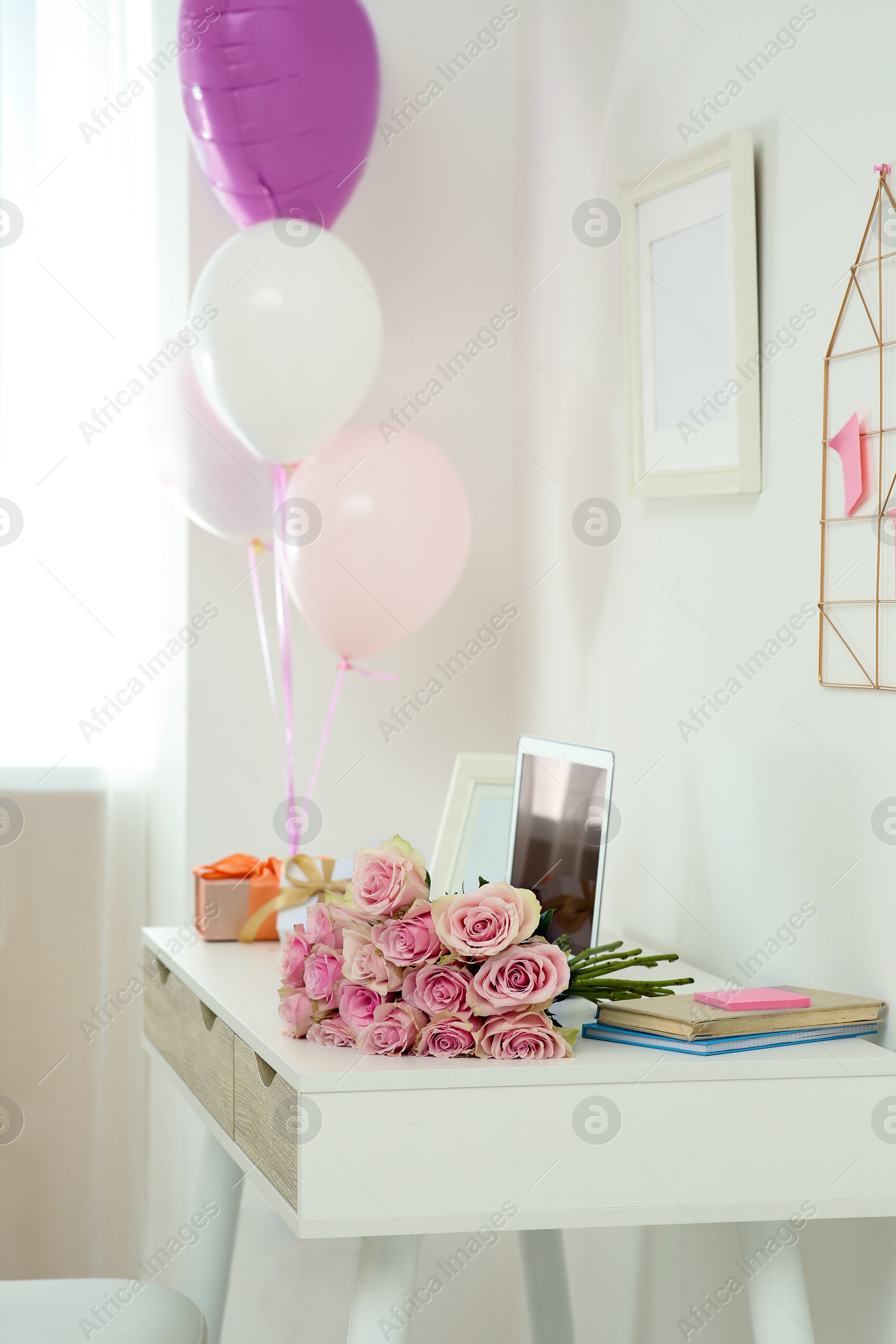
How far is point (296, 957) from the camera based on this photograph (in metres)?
1.18

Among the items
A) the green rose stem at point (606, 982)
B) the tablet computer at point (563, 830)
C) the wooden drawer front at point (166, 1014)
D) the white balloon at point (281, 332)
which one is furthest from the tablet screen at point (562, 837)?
the white balloon at point (281, 332)

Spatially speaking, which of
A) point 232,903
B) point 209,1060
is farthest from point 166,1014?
point 209,1060

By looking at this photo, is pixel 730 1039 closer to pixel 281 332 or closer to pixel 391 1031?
pixel 391 1031

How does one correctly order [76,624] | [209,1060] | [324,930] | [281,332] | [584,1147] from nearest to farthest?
[584,1147], [324,930], [209,1060], [281,332], [76,624]

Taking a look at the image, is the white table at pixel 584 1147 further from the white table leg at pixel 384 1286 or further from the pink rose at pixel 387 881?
the pink rose at pixel 387 881

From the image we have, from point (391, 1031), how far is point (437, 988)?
0.05 metres

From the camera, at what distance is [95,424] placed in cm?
219

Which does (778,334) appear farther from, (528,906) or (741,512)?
(528,906)

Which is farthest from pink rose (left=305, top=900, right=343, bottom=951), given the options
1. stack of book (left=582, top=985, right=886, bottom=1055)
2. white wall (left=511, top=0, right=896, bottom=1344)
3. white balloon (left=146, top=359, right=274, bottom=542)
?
white balloon (left=146, top=359, right=274, bottom=542)

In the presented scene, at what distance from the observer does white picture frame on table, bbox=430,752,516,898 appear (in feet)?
5.70

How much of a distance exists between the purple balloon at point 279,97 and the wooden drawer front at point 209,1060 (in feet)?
3.45

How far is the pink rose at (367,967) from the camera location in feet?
3.66

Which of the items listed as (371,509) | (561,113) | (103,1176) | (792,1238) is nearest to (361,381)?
(371,509)

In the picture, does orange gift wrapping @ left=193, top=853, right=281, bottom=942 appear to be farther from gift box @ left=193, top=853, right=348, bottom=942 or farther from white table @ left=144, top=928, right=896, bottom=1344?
white table @ left=144, top=928, right=896, bottom=1344
